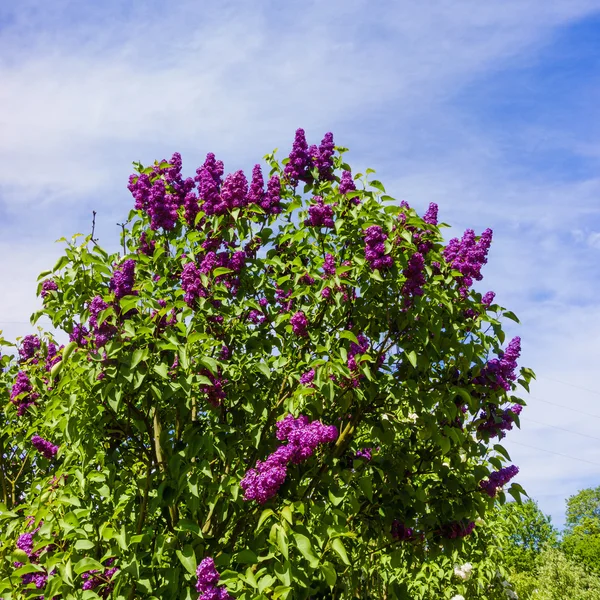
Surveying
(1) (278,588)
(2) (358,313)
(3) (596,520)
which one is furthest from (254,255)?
(3) (596,520)

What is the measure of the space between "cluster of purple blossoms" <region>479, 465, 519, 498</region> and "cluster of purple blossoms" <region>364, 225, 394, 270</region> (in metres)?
1.77

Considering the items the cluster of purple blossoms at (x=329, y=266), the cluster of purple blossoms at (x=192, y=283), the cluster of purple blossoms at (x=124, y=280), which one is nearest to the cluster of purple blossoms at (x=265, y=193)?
the cluster of purple blossoms at (x=329, y=266)

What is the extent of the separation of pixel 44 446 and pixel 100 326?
2021mm

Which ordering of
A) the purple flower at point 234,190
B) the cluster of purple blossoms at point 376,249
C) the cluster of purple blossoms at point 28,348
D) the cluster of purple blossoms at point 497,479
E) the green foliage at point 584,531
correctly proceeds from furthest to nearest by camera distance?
the green foliage at point 584,531
the cluster of purple blossoms at point 28,348
the cluster of purple blossoms at point 497,479
the purple flower at point 234,190
the cluster of purple blossoms at point 376,249

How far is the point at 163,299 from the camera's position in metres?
4.59

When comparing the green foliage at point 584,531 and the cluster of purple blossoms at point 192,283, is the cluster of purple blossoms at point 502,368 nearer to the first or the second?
the cluster of purple blossoms at point 192,283

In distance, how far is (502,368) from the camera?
476 centimetres

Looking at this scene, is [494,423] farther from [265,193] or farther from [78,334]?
[78,334]

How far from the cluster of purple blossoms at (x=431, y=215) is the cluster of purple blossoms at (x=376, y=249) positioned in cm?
56

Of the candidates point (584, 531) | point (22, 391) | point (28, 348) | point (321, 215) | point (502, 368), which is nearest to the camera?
point (321, 215)

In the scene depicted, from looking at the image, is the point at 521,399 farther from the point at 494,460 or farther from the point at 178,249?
the point at 178,249

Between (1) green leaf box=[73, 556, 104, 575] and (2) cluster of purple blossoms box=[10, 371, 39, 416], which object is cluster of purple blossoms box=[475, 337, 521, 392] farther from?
(2) cluster of purple blossoms box=[10, 371, 39, 416]

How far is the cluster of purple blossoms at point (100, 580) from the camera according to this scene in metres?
3.96

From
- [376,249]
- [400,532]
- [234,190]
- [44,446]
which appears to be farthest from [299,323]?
[44,446]
